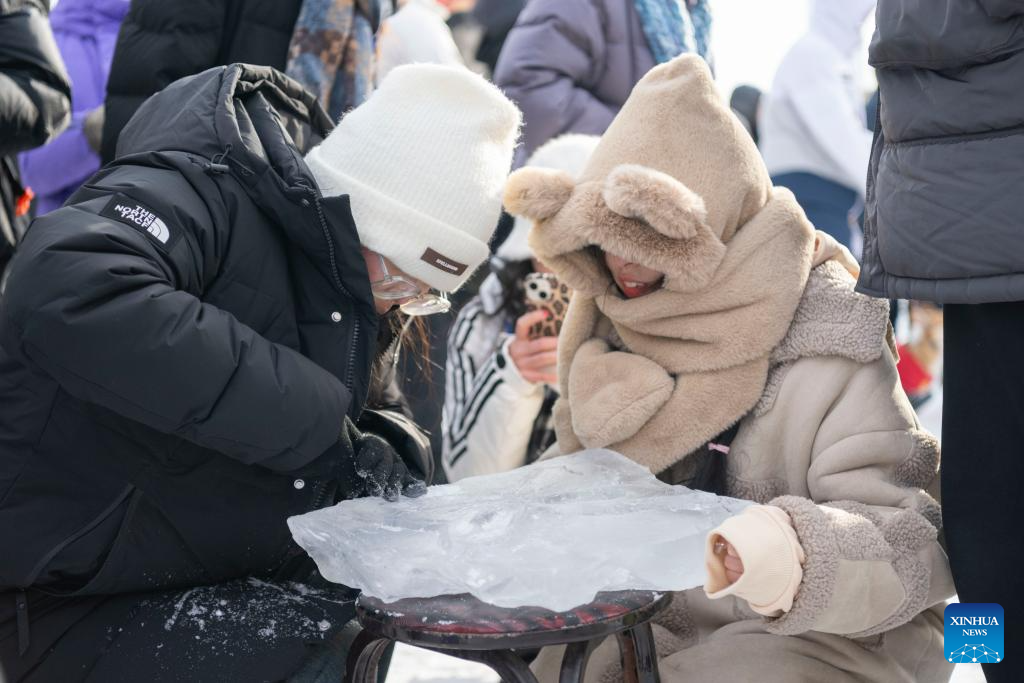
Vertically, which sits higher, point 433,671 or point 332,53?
point 332,53

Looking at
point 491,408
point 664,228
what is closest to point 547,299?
point 491,408

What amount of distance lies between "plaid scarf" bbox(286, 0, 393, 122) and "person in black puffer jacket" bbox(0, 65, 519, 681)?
1.12m

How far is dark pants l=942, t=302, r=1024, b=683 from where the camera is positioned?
151 centimetres

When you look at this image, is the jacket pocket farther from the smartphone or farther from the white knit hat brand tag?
the smartphone

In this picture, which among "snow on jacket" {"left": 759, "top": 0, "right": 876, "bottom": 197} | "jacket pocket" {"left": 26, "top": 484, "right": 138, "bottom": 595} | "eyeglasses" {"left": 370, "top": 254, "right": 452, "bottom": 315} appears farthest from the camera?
"snow on jacket" {"left": 759, "top": 0, "right": 876, "bottom": 197}

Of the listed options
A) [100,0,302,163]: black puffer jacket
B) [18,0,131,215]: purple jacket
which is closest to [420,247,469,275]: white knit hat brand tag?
[100,0,302,163]: black puffer jacket

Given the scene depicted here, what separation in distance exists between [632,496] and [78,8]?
2882 mm

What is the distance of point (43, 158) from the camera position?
343cm

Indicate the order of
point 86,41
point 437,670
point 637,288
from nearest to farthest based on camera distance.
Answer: point 637,288 → point 437,670 → point 86,41

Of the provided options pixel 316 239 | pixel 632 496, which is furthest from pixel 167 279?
pixel 632 496

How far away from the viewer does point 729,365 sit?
72.7 inches

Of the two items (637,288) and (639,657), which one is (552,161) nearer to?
(637,288)

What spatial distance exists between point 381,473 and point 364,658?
297 mm

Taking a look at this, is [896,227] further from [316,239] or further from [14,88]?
[14,88]
